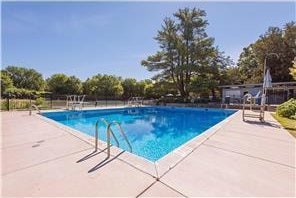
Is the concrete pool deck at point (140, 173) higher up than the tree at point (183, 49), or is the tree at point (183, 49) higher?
the tree at point (183, 49)

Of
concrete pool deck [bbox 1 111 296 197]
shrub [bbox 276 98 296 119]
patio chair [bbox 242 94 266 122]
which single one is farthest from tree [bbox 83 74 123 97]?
concrete pool deck [bbox 1 111 296 197]

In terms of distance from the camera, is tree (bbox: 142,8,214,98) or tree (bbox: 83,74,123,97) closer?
tree (bbox: 142,8,214,98)

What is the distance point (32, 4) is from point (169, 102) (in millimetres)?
19060

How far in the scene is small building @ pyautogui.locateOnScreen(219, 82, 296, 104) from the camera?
19.3 m

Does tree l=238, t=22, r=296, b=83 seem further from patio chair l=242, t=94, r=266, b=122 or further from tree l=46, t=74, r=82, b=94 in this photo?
tree l=46, t=74, r=82, b=94

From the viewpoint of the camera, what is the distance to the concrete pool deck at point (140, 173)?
7.70 ft

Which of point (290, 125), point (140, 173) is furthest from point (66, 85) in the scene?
point (140, 173)

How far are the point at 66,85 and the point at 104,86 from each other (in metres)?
10.6

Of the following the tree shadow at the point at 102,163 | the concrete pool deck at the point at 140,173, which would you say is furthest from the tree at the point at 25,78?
the tree shadow at the point at 102,163

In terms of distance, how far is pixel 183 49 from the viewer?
23906 mm

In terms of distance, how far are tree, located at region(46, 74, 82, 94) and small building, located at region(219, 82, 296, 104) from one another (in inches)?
1223

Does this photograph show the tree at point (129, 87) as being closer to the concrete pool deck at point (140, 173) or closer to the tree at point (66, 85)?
the tree at point (66, 85)

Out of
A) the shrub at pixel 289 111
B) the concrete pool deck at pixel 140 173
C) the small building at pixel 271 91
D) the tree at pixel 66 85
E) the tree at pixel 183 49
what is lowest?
the concrete pool deck at pixel 140 173

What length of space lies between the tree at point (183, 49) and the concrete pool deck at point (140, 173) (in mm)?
20821
